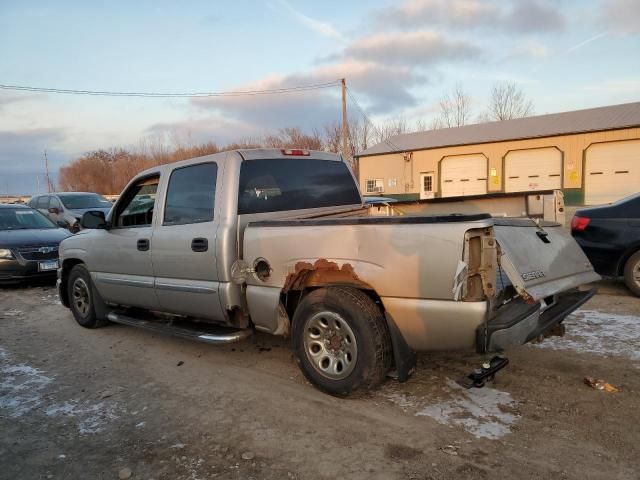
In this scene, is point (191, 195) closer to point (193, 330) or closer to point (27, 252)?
point (193, 330)

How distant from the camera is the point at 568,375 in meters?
3.96

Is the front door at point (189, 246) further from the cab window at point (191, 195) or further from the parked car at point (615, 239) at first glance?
the parked car at point (615, 239)

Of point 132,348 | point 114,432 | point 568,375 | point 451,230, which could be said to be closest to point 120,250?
point 132,348

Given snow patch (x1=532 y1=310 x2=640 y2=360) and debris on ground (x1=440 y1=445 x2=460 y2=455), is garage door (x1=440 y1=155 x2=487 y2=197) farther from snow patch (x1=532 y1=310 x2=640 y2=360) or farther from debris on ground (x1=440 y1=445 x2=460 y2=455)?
debris on ground (x1=440 y1=445 x2=460 y2=455)

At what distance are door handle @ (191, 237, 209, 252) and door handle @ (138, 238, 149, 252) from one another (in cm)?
81

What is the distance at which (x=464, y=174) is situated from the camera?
2972 cm

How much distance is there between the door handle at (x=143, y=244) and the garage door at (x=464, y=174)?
2602 cm

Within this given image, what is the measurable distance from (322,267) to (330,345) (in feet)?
1.98

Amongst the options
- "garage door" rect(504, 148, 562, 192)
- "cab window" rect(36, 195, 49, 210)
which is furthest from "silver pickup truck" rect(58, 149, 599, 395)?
"garage door" rect(504, 148, 562, 192)

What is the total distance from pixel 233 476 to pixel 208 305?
6.10 feet

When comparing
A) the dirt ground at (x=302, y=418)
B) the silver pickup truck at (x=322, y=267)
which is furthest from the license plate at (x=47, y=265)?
the dirt ground at (x=302, y=418)

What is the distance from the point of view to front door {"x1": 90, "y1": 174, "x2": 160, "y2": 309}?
503 centimetres

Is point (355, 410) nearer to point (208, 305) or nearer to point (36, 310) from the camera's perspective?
point (208, 305)

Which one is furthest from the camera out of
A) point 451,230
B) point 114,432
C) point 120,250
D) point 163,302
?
point 120,250
